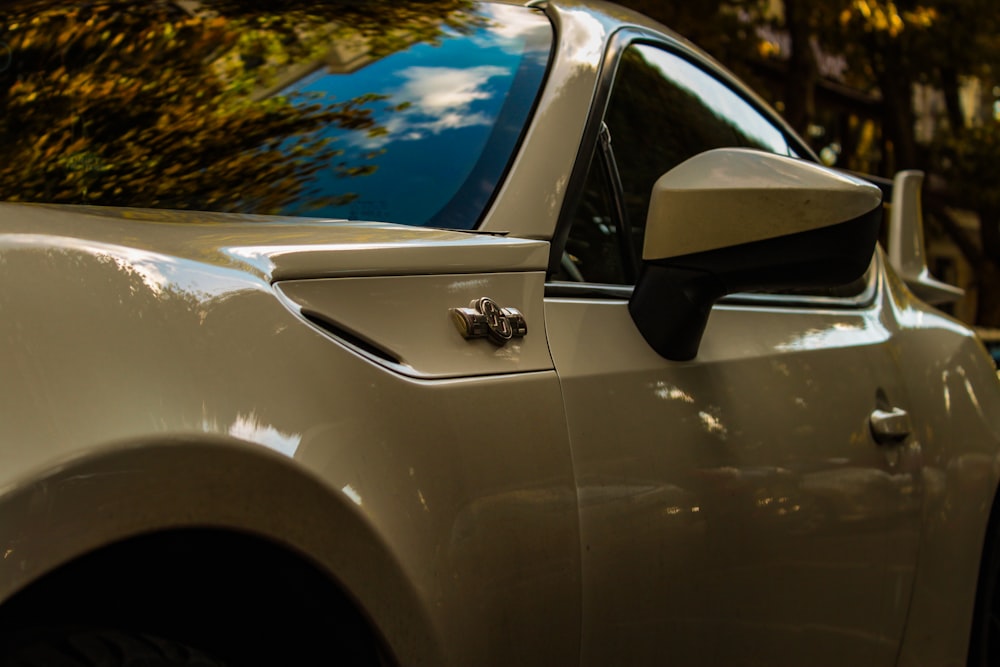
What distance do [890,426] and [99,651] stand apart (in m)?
1.77

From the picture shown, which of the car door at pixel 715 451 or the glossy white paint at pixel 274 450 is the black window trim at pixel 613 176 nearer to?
the car door at pixel 715 451

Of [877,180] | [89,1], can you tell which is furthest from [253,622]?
[877,180]

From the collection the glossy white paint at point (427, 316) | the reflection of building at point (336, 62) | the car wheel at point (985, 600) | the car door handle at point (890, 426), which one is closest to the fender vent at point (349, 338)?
the glossy white paint at point (427, 316)

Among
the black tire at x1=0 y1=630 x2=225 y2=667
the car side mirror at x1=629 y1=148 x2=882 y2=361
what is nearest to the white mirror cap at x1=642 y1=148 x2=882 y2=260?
the car side mirror at x1=629 y1=148 x2=882 y2=361

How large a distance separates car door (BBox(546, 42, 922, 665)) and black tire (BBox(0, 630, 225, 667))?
0.61 meters

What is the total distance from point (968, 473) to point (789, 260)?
1237mm

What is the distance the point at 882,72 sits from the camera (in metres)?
17.1

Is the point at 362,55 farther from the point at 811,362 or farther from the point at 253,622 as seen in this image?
the point at 253,622

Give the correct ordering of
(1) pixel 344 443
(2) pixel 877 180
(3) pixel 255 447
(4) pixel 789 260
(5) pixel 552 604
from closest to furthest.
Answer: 1. (3) pixel 255 447
2. (1) pixel 344 443
3. (5) pixel 552 604
4. (4) pixel 789 260
5. (2) pixel 877 180

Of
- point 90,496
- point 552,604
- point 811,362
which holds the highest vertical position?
point 90,496

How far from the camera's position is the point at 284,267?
1.47 meters

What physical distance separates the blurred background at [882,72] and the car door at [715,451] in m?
8.54

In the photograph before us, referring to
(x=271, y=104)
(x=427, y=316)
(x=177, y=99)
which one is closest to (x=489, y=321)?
(x=427, y=316)

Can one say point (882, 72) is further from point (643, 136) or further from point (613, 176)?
point (613, 176)
